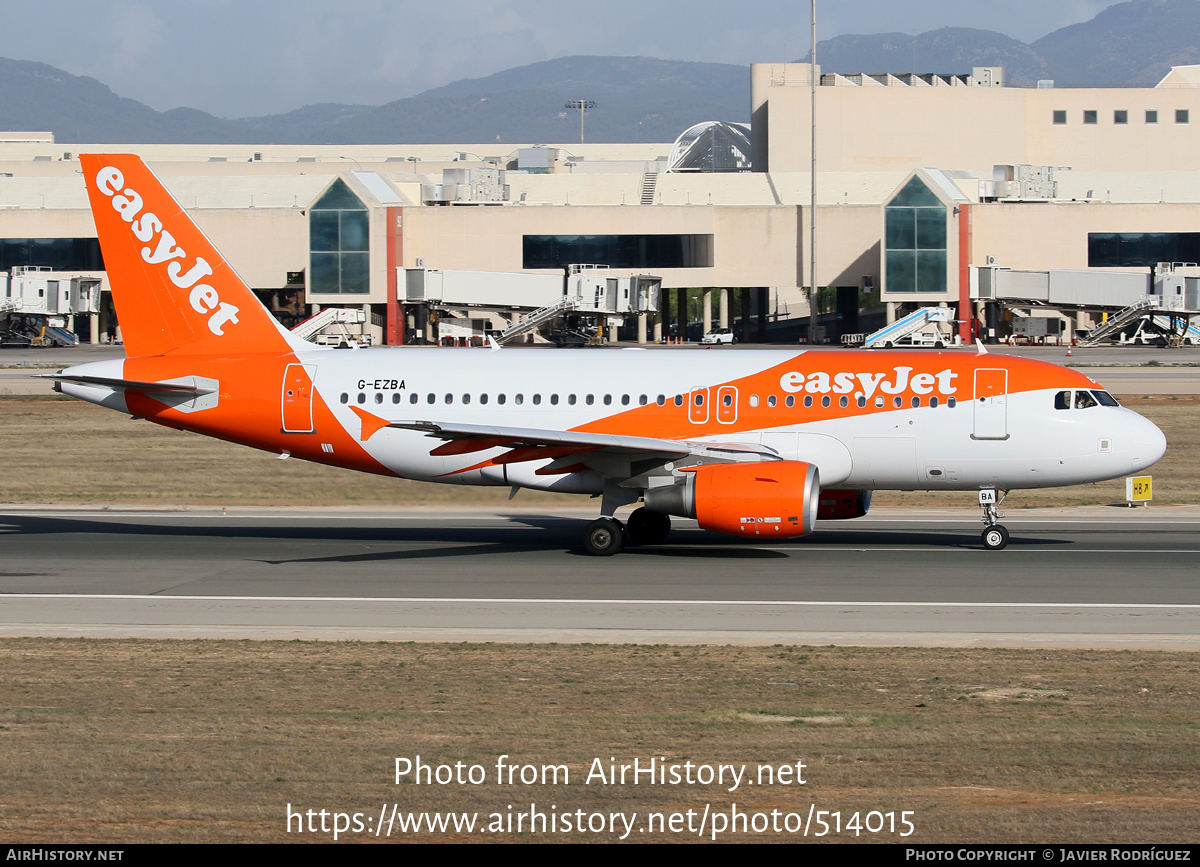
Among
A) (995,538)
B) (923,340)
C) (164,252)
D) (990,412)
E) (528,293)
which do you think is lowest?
(995,538)

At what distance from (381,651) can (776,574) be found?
8859 mm

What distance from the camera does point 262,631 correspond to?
19.7 meters

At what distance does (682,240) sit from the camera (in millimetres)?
111688

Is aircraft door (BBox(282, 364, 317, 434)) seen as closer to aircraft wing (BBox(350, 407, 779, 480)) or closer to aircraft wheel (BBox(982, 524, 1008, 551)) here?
aircraft wing (BBox(350, 407, 779, 480))

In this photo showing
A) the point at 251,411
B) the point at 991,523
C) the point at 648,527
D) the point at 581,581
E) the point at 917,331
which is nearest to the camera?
the point at 581,581

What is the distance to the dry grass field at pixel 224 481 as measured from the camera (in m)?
32.7

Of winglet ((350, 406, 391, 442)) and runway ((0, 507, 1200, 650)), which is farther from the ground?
winglet ((350, 406, 391, 442))

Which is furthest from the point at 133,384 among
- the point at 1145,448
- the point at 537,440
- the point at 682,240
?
the point at 682,240

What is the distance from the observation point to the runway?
65.4 feet

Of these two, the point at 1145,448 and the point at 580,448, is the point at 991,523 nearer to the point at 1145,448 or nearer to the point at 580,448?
the point at 1145,448

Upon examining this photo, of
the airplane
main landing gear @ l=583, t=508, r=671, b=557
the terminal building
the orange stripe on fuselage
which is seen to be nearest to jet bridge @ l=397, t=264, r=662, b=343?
the terminal building

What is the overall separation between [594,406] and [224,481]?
530 inches

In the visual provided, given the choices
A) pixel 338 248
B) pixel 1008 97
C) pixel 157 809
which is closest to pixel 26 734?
pixel 157 809

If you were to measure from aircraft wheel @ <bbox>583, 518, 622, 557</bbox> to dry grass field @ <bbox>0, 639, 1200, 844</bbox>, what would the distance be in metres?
8.08
